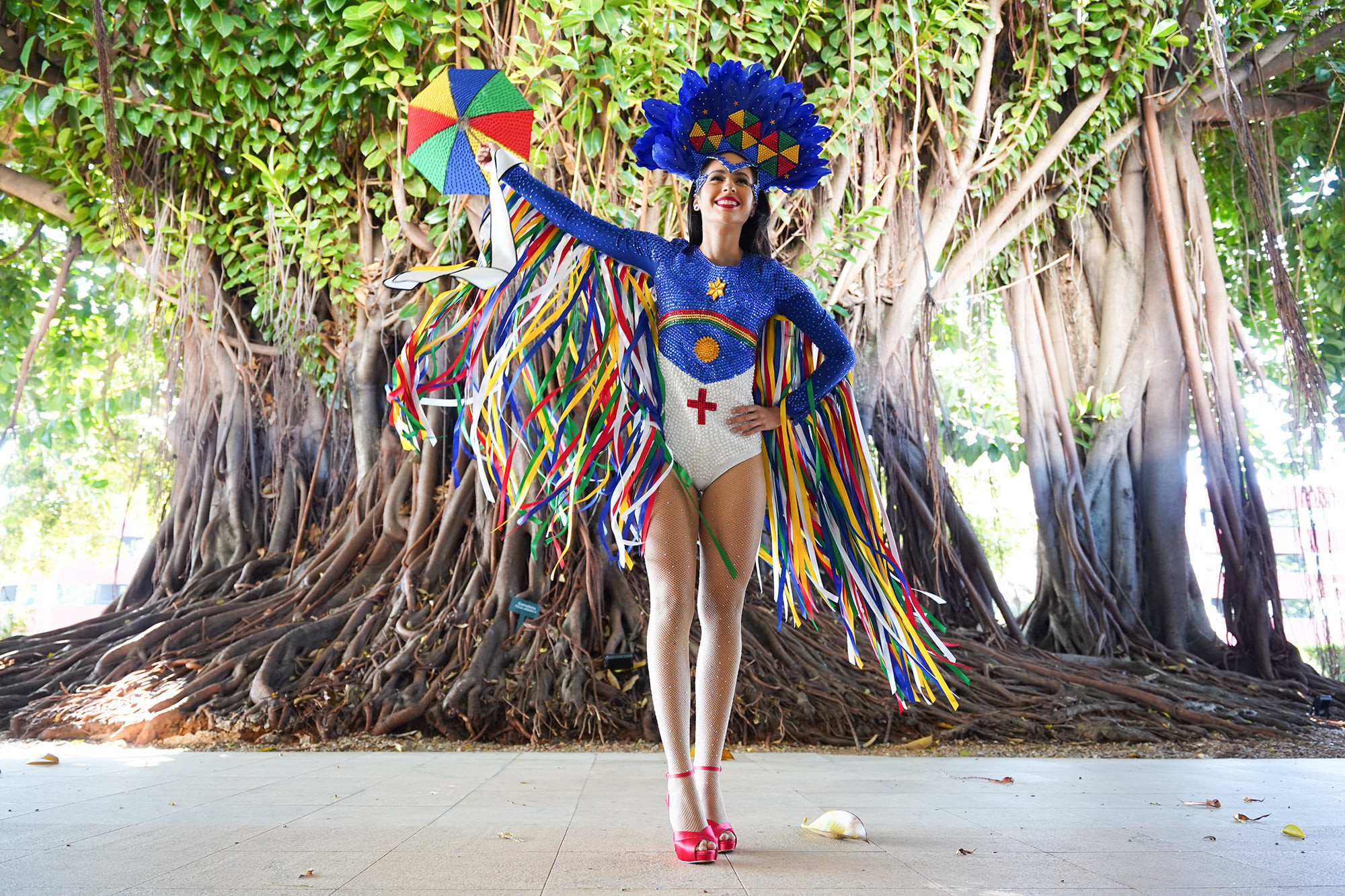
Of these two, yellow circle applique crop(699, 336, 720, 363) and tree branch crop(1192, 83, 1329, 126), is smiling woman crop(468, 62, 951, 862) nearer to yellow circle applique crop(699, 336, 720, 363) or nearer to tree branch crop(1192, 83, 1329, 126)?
yellow circle applique crop(699, 336, 720, 363)

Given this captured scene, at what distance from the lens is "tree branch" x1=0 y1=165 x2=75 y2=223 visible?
4855 millimetres

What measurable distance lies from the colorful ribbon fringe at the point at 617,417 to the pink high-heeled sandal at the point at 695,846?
0.68 metres

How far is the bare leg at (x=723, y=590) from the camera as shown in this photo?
178 cm

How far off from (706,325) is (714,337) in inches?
1.1

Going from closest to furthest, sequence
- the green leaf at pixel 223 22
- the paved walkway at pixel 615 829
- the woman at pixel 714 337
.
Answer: the paved walkway at pixel 615 829 < the woman at pixel 714 337 < the green leaf at pixel 223 22

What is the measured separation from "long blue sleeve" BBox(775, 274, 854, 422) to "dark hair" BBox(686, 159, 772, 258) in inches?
4.4

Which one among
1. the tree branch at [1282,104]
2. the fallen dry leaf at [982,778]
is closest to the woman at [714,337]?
the fallen dry leaf at [982,778]

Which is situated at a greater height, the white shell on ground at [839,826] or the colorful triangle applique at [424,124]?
the colorful triangle applique at [424,124]

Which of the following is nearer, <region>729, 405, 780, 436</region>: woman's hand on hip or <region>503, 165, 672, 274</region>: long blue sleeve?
<region>729, 405, 780, 436</region>: woman's hand on hip

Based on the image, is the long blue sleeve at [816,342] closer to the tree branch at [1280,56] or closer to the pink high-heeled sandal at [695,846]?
the pink high-heeled sandal at [695,846]

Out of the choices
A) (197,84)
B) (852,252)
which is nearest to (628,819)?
(852,252)

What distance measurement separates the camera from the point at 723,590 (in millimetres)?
Result: 1851

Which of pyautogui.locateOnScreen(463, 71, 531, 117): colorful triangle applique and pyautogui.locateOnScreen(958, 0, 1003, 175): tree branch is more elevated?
pyautogui.locateOnScreen(958, 0, 1003, 175): tree branch

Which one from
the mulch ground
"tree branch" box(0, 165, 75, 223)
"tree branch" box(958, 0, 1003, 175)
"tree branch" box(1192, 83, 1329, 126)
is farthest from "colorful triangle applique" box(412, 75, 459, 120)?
"tree branch" box(1192, 83, 1329, 126)
